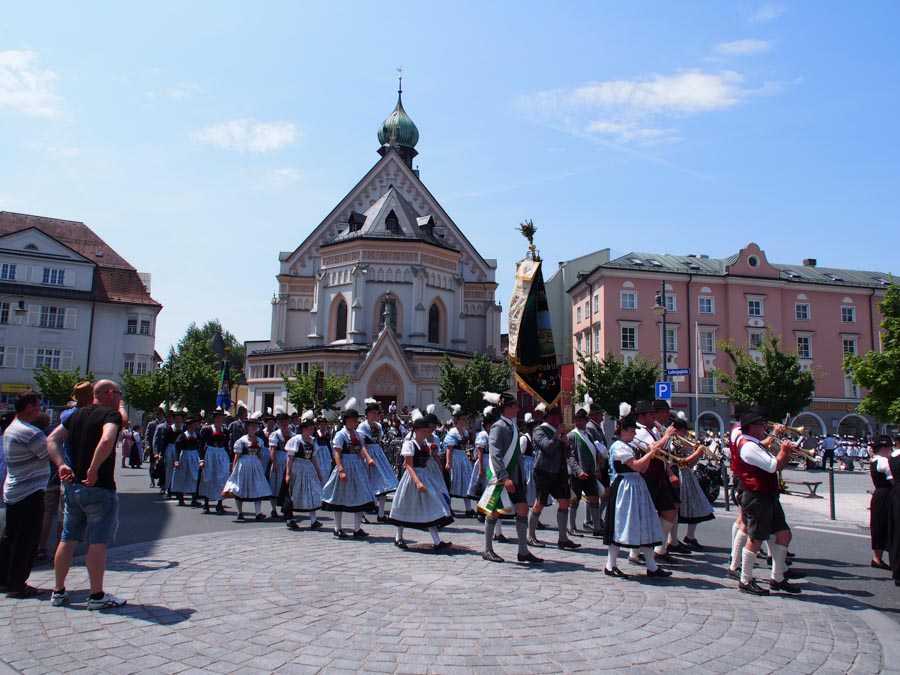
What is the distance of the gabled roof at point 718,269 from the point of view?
167 ft

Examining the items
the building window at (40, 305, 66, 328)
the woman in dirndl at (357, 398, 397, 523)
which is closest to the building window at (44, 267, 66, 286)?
the building window at (40, 305, 66, 328)

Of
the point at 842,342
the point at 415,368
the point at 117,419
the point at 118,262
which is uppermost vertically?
the point at 118,262

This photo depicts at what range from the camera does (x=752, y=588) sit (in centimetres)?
737

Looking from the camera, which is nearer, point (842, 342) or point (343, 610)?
point (343, 610)

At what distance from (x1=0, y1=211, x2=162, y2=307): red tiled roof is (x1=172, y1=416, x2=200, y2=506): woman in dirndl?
42187 millimetres

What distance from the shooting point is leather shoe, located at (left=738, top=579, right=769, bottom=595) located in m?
7.34

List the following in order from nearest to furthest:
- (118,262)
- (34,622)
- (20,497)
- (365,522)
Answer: (34,622), (20,497), (365,522), (118,262)

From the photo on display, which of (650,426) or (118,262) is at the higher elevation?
(118,262)

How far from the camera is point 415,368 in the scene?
45.7m

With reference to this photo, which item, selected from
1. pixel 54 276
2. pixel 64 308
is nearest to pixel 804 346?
pixel 64 308

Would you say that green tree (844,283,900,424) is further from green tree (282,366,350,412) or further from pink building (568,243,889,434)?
green tree (282,366,350,412)

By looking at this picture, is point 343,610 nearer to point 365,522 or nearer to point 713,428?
point 365,522

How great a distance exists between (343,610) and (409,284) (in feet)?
139

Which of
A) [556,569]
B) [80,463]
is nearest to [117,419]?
[80,463]
